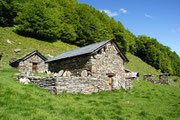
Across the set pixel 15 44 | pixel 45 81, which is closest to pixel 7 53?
pixel 15 44

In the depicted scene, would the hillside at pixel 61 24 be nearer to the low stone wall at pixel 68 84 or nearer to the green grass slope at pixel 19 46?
the green grass slope at pixel 19 46

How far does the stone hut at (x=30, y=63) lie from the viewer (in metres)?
21.1

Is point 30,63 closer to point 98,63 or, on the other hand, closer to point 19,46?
point 19,46

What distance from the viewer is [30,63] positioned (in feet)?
72.9

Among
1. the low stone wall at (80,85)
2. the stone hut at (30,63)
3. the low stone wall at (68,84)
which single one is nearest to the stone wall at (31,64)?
the stone hut at (30,63)

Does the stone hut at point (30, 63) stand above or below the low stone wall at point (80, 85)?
above

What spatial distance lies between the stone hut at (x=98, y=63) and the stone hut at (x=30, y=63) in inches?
284

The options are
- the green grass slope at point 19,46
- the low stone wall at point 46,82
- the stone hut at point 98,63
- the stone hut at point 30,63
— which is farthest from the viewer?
the green grass slope at point 19,46

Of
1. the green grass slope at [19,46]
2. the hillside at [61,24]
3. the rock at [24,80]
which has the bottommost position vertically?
the rock at [24,80]

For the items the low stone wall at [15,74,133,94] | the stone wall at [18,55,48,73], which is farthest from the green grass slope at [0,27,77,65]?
the low stone wall at [15,74,133,94]

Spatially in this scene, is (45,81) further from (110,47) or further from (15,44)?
(15,44)

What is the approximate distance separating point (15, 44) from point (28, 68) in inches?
401

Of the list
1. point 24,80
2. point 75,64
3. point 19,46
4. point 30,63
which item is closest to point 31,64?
point 30,63

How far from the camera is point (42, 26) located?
1374 inches
